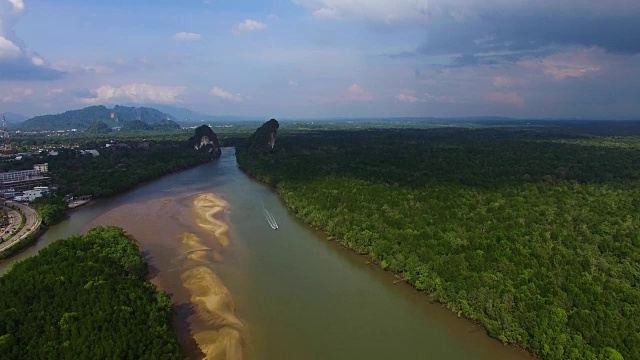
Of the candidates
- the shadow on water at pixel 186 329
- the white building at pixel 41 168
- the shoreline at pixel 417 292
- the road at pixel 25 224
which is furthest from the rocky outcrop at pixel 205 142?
the shadow on water at pixel 186 329

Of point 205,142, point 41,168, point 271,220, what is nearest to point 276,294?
point 271,220

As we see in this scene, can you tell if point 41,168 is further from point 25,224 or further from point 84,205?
point 25,224

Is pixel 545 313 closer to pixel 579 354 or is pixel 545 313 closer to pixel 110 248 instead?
pixel 579 354

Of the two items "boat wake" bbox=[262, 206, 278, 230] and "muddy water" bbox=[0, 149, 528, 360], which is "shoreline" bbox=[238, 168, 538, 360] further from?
"boat wake" bbox=[262, 206, 278, 230]

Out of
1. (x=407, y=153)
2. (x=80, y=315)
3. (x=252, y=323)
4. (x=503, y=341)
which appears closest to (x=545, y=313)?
(x=503, y=341)

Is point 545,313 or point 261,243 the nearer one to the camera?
point 545,313
